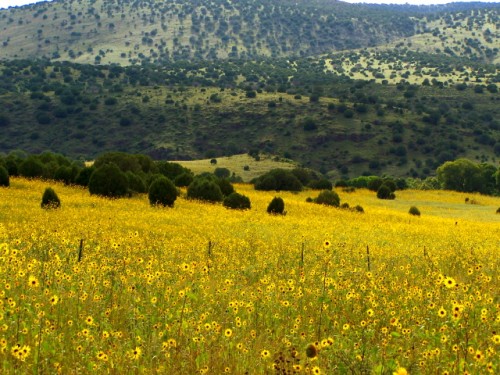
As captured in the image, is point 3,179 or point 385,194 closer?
point 3,179

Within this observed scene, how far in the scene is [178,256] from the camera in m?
13.0

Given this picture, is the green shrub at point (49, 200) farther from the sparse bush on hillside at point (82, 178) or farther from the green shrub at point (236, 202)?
the green shrub at point (236, 202)

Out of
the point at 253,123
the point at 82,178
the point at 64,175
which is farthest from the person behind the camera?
the point at 253,123

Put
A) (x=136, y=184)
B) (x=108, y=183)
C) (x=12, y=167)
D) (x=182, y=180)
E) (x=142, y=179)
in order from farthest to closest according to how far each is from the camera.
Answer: (x=182, y=180) → (x=12, y=167) → (x=142, y=179) → (x=136, y=184) → (x=108, y=183)

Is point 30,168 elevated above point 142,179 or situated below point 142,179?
above

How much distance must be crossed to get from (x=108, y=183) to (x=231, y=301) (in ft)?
68.0

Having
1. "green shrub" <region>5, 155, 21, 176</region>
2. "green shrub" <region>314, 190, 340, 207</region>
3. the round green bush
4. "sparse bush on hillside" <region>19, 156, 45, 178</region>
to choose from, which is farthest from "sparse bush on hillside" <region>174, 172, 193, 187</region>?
"green shrub" <region>5, 155, 21, 176</region>

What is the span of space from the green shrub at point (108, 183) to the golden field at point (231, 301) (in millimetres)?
6186

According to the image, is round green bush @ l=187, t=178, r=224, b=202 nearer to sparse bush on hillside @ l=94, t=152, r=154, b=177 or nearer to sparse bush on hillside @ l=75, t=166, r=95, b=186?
sparse bush on hillside @ l=94, t=152, r=154, b=177

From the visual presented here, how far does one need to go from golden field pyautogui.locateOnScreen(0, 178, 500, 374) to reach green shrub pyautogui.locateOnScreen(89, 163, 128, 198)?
6.19 m

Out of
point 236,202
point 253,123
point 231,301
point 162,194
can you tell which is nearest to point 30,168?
point 162,194

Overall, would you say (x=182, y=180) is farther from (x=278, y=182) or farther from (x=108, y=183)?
(x=278, y=182)

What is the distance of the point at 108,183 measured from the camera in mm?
27562

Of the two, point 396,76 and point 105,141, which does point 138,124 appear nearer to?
point 105,141
